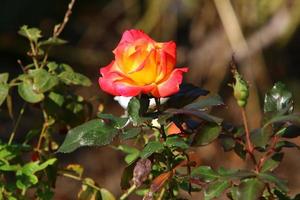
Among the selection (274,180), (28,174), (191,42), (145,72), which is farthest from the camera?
(191,42)

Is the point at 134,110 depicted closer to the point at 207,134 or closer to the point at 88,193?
the point at 207,134

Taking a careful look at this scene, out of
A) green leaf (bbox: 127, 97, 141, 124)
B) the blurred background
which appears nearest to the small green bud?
green leaf (bbox: 127, 97, 141, 124)

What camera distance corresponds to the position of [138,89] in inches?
41.4

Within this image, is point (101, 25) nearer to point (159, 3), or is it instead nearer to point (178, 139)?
point (159, 3)

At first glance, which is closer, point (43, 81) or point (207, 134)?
point (207, 134)

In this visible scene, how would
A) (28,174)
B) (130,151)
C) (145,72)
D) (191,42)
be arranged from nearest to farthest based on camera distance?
1. (145,72)
2. (28,174)
3. (130,151)
4. (191,42)

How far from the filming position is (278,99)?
1.12 m

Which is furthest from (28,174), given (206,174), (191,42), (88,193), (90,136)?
(191,42)

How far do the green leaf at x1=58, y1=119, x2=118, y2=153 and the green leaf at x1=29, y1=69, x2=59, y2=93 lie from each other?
0.60 ft

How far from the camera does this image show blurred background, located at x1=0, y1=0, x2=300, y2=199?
3.71 meters

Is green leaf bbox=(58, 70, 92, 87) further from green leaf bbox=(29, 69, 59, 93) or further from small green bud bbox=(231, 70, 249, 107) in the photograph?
small green bud bbox=(231, 70, 249, 107)

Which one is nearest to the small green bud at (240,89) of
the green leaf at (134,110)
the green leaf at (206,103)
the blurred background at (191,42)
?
the green leaf at (206,103)

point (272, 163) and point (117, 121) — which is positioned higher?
point (117, 121)

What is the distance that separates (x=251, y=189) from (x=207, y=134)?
99 mm
